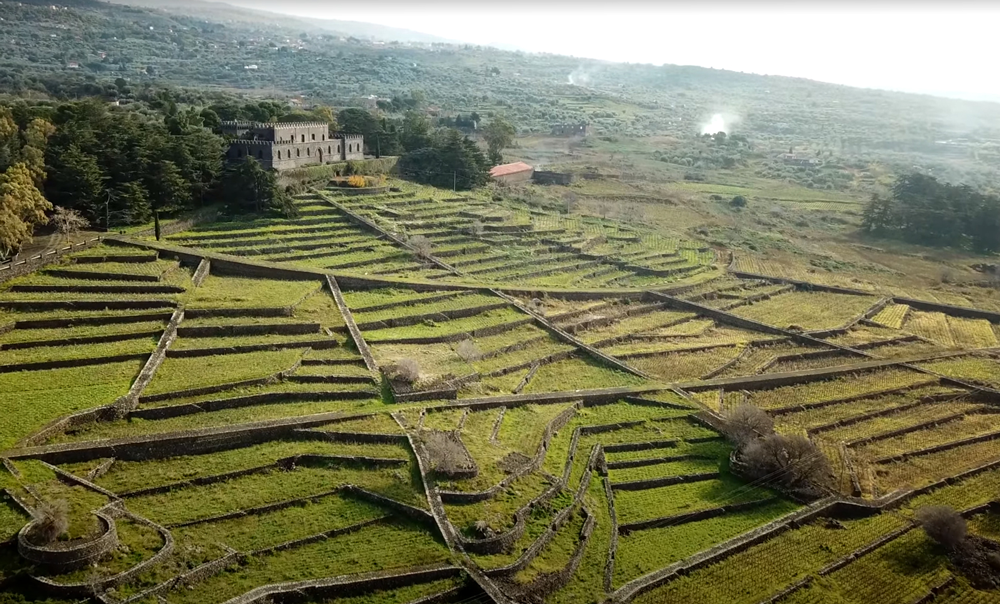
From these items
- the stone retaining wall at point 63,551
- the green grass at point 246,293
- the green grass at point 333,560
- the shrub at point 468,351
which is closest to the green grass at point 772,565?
the green grass at point 333,560

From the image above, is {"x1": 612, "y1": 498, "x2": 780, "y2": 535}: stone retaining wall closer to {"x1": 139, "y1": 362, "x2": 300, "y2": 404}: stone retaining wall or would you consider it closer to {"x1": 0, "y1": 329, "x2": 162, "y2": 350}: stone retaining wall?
{"x1": 139, "y1": 362, "x2": 300, "y2": 404}: stone retaining wall

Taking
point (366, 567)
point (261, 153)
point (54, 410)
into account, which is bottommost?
point (366, 567)

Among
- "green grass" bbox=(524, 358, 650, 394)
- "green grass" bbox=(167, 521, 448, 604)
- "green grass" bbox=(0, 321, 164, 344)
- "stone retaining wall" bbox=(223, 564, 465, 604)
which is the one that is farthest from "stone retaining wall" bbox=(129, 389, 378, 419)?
"stone retaining wall" bbox=(223, 564, 465, 604)

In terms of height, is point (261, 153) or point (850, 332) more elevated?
point (261, 153)

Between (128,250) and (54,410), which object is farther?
(128,250)

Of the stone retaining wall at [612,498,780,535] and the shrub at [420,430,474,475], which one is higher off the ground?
the shrub at [420,430,474,475]

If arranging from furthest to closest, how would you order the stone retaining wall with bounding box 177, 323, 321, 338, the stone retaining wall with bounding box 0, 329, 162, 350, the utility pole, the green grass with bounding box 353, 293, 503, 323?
the utility pole
the green grass with bounding box 353, 293, 503, 323
the stone retaining wall with bounding box 177, 323, 321, 338
the stone retaining wall with bounding box 0, 329, 162, 350

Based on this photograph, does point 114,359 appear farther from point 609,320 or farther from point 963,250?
point 963,250

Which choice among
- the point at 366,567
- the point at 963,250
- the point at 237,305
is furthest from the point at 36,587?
the point at 963,250
